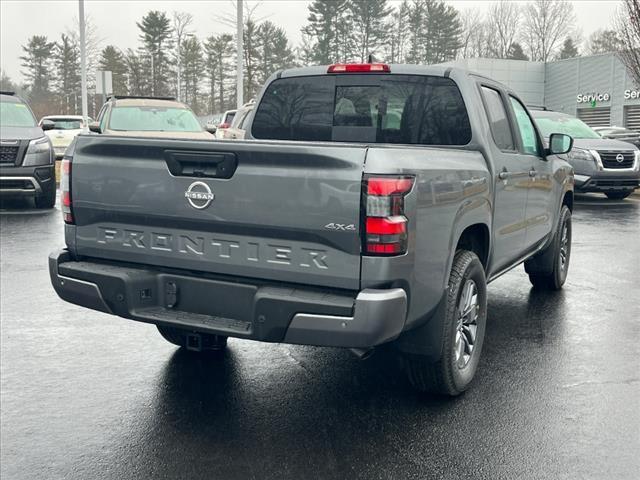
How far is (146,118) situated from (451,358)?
1257 centimetres

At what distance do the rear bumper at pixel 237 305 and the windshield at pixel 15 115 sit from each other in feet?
35.7

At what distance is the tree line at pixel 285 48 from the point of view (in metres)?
64.0

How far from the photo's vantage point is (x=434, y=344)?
391 cm

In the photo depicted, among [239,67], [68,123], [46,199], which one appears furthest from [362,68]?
[68,123]

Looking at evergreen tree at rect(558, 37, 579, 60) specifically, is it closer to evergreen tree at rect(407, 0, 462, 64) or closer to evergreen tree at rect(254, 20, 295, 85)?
evergreen tree at rect(407, 0, 462, 64)

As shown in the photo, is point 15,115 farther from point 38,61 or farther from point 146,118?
point 38,61

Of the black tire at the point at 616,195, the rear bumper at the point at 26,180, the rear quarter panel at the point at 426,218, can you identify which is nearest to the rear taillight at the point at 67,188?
the rear quarter panel at the point at 426,218

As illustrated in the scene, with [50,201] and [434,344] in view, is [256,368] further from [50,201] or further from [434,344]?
[50,201]

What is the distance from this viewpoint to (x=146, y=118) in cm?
1548

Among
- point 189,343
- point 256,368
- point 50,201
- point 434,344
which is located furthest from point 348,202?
point 50,201

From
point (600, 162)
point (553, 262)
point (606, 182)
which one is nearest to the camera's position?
point (553, 262)

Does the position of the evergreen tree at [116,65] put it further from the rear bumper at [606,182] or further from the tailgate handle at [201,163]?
the tailgate handle at [201,163]

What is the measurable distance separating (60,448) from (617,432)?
110 inches

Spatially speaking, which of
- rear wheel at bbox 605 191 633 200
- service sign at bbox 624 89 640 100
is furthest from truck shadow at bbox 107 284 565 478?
service sign at bbox 624 89 640 100
